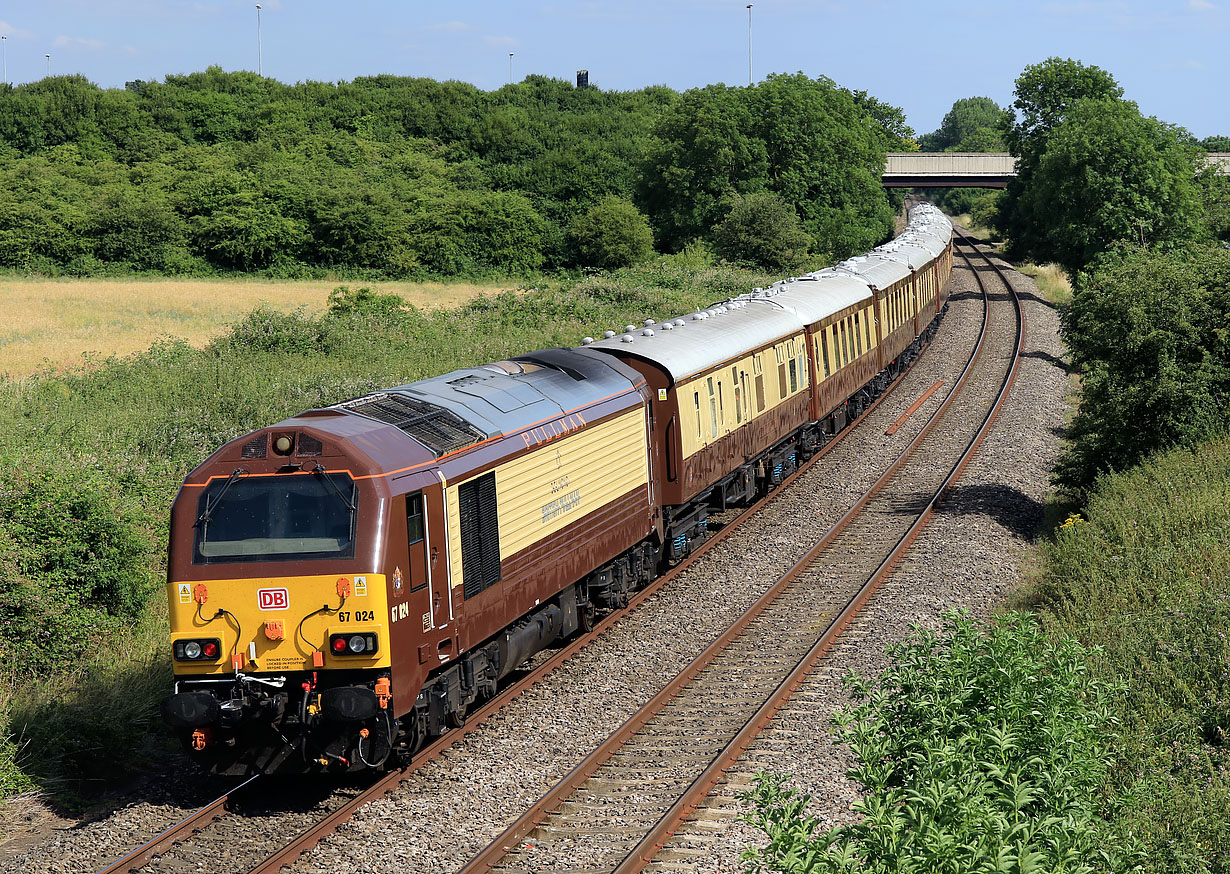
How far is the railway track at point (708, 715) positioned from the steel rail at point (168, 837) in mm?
2547

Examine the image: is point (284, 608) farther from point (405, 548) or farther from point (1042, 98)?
point (1042, 98)

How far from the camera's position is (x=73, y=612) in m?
13.6

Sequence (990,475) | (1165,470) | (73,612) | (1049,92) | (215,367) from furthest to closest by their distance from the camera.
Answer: (1049,92)
(215,367)
(990,475)
(1165,470)
(73,612)

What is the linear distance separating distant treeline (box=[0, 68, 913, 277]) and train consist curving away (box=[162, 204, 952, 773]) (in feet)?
157

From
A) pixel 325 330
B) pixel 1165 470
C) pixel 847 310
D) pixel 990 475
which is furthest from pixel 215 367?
pixel 1165 470

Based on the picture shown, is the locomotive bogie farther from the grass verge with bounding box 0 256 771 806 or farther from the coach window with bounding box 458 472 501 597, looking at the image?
the grass verge with bounding box 0 256 771 806

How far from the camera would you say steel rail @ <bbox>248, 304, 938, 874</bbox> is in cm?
931

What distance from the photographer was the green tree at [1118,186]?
164 feet

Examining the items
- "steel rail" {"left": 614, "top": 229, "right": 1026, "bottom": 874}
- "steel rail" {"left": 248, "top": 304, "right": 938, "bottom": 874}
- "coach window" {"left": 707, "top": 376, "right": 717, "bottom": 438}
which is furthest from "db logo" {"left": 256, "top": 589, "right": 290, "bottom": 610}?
"coach window" {"left": 707, "top": 376, "right": 717, "bottom": 438}

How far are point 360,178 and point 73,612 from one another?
220ft

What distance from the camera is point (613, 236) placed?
67188 mm

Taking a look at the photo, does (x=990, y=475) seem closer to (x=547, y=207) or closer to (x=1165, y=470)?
(x=1165, y=470)

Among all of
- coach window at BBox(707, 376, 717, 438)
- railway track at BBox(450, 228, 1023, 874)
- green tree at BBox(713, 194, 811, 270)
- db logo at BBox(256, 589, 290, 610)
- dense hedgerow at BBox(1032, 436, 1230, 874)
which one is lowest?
railway track at BBox(450, 228, 1023, 874)

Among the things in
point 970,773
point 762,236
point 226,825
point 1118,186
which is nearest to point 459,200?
point 762,236
